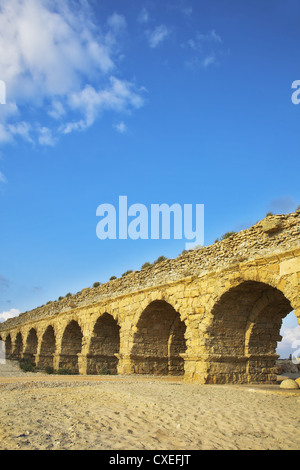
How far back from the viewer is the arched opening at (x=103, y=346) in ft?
53.0

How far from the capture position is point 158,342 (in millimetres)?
13688

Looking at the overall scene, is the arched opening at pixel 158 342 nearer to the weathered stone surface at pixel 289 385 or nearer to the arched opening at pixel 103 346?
the arched opening at pixel 103 346

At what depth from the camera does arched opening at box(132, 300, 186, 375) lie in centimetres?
1320

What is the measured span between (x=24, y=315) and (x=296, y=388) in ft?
80.1

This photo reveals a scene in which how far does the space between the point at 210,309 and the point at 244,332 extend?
139 cm

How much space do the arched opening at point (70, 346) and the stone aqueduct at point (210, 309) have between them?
336 centimetres

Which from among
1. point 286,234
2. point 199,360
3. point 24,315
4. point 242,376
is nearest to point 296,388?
point 242,376

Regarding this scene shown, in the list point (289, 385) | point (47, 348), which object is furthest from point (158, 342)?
point (47, 348)

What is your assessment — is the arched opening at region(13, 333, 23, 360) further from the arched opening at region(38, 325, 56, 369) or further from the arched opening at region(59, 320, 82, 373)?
the arched opening at region(59, 320, 82, 373)

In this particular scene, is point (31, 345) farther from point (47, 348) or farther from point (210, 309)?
point (210, 309)

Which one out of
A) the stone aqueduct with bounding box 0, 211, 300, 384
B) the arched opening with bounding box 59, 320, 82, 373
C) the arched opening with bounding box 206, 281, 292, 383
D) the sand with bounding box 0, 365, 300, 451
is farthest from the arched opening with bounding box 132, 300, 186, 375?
the arched opening with bounding box 59, 320, 82, 373
